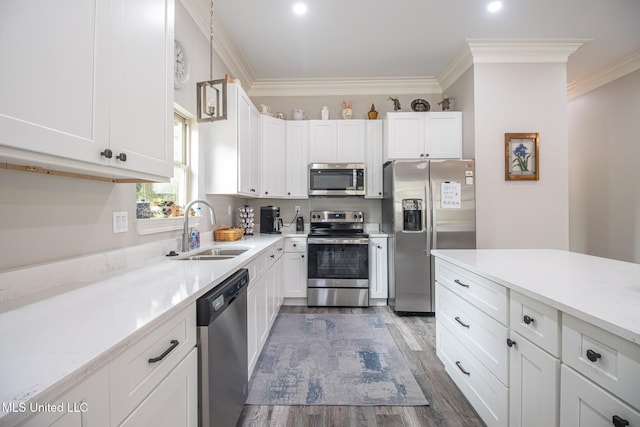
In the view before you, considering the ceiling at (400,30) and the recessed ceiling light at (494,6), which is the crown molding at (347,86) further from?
the recessed ceiling light at (494,6)

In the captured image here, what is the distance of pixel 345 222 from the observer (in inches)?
145

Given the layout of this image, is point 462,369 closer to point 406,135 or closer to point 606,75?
point 406,135

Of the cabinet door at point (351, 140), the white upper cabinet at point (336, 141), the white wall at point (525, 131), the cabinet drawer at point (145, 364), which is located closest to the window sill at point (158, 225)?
the cabinet drawer at point (145, 364)

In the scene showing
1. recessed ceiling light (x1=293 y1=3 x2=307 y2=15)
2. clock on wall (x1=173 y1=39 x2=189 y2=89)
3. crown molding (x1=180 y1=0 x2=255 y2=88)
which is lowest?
clock on wall (x1=173 y1=39 x2=189 y2=89)

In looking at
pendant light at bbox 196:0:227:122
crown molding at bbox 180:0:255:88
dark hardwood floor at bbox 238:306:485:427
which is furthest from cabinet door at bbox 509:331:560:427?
crown molding at bbox 180:0:255:88

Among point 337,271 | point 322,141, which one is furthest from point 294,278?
point 322,141

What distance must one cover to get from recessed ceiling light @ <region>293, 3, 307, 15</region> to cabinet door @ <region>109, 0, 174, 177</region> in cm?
137

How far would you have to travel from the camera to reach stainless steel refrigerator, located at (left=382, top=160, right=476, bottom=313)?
10.0ft

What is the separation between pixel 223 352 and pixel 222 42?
289 centimetres

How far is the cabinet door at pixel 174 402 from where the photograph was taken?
750 mm

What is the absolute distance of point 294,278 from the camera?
11.1 ft

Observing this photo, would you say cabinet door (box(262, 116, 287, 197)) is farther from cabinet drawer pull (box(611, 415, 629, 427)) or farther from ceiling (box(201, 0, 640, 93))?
cabinet drawer pull (box(611, 415, 629, 427))

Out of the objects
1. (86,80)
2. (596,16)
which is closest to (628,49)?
(596,16)

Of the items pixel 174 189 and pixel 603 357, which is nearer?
pixel 603 357
